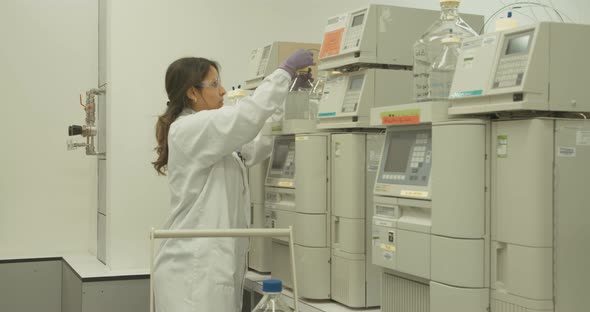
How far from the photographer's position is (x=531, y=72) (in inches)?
63.4

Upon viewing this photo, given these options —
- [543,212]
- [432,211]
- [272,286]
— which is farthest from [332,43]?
[543,212]

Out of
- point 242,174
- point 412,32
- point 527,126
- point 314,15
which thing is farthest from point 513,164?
point 314,15

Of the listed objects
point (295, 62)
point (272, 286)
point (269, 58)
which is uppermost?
point (269, 58)

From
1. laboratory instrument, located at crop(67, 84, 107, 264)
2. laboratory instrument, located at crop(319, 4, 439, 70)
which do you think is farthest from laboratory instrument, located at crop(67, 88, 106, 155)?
laboratory instrument, located at crop(319, 4, 439, 70)

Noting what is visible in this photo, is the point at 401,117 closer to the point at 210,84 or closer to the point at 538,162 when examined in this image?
the point at 538,162

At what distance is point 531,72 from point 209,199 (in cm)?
129

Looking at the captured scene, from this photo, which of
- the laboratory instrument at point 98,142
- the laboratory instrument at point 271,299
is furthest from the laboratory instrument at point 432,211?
the laboratory instrument at point 98,142

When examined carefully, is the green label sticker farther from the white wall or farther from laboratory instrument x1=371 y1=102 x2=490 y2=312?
the white wall

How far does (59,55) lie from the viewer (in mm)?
4352

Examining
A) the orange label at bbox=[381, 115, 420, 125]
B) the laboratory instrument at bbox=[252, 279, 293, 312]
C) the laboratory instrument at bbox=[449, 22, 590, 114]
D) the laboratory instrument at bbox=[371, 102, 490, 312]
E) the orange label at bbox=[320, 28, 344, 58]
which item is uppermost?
the orange label at bbox=[320, 28, 344, 58]

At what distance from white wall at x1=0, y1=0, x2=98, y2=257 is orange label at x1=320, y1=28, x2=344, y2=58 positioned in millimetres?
2363

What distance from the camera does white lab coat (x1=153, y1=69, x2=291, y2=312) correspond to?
2406 millimetres

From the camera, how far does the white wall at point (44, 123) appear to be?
13.9 ft

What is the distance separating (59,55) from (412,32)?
275 centimetres
